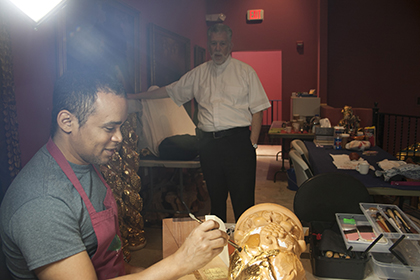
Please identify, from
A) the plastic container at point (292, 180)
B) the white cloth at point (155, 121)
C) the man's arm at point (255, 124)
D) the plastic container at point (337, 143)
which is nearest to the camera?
the man's arm at point (255, 124)

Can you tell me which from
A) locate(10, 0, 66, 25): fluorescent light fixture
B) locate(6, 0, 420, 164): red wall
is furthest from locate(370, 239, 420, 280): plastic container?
locate(6, 0, 420, 164): red wall

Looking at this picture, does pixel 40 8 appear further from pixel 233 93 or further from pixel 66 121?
pixel 233 93

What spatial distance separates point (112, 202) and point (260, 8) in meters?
7.93

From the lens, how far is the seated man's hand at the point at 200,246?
955 millimetres

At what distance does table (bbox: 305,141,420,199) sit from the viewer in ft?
7.70

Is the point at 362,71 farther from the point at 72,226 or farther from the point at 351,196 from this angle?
the point at 72,226

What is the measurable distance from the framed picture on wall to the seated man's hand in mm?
1882

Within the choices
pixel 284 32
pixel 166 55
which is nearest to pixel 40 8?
pixel 166 55

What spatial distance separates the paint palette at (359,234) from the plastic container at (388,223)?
29mm

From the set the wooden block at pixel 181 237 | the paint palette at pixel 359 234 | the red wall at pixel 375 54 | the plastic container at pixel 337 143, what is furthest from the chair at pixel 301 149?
the red wall at pixel 375 54

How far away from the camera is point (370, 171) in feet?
9.03

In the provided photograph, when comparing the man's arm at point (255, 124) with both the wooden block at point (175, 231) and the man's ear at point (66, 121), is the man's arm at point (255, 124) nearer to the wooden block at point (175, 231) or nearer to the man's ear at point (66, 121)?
the wooden block at point (175, 231)

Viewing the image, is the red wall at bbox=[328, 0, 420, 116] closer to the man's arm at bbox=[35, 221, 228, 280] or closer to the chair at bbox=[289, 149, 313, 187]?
the chair at bbox=[289, 149, 313, 187]

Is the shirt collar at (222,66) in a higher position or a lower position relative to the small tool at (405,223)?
higher
